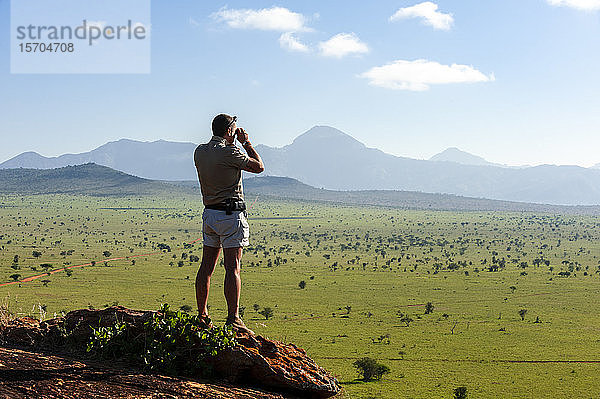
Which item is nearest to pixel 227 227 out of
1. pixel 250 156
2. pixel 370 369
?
pixel 250 156

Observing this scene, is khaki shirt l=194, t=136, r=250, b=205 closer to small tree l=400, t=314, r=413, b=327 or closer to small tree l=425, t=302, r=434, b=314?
small tree l=400, t=314, r=413, b=327

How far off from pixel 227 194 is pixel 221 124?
867 mm

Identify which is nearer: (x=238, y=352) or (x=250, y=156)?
(x=238, y=352)

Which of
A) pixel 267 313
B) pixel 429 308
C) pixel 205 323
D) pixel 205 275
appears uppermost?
pixel 205 275

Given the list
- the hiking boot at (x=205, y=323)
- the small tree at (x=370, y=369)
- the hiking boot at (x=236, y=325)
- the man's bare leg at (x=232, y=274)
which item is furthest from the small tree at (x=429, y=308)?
the hiking boot at (x=205, y=323)

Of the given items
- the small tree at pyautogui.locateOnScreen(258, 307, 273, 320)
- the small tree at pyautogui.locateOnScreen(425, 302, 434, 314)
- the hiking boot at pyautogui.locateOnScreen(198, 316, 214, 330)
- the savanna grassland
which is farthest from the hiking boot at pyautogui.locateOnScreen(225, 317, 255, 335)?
the small tree at pyautogui.locateOnScreen(425, 302, 434, 314)

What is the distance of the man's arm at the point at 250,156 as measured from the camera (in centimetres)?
770

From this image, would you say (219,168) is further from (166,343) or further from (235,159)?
(166,343)

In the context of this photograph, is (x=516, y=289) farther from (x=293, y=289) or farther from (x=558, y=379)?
(x=558, y=379)

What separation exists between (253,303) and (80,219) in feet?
328

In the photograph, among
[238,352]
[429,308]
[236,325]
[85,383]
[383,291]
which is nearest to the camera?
[85,383]

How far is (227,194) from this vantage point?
7.73 metres

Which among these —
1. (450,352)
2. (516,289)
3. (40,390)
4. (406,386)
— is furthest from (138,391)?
(516,289)

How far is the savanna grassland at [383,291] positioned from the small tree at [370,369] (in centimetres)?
56
